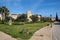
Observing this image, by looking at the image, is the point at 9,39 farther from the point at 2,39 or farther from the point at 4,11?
the point at 4,11

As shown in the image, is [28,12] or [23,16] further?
[28,12]

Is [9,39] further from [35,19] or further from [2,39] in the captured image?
[35,19]

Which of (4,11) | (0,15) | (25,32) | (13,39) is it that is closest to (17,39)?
(13,39)

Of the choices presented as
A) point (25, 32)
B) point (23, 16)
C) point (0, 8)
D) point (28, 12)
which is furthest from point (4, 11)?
point (25, 32)

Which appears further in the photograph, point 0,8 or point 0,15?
point 0,8

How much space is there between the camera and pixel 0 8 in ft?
389

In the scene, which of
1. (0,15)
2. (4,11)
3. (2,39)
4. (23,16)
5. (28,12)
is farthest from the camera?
(28,12)

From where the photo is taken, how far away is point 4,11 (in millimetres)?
113125

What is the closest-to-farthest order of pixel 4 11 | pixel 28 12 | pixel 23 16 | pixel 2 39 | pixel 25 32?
pixel 2 39
pixel 25 32
pixel 4 11
pixel 23 16
pixel 28 12

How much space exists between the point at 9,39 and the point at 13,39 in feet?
1.40

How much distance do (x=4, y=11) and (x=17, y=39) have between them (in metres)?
96.1

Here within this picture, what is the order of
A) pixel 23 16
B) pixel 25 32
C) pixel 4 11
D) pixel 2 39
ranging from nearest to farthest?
pixel 2 39 → pixel 25 32 → pixel 4 11 → pixel 23 16

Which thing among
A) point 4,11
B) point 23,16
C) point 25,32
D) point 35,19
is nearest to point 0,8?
point 4,11

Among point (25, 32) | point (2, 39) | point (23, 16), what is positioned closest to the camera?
point (2, 39)
